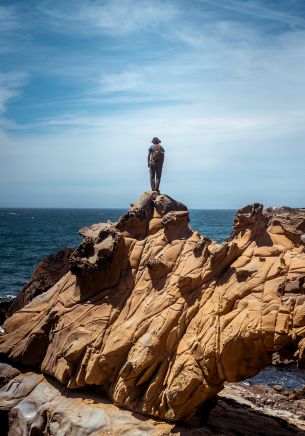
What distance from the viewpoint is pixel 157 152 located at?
1753cm

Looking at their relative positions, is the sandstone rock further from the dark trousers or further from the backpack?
the backpack

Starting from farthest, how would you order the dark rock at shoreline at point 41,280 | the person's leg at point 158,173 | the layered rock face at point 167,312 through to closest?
the dark rock at shoreline at point 41,280 < the person's leg at point 158,173 < the layered rock face at point 167,312

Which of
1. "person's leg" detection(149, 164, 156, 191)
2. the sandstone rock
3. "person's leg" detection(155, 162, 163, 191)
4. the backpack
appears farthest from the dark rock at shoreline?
the backpack

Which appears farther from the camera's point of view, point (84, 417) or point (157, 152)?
point (157, 152)

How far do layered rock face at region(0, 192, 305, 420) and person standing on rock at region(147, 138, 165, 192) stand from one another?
5.08ft

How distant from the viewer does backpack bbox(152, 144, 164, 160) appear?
57.4 ft

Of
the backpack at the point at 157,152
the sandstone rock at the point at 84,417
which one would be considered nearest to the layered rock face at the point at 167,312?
the sandstone rock at the point at 84,417

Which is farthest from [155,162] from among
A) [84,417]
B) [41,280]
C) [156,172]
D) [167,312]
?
[84,417]

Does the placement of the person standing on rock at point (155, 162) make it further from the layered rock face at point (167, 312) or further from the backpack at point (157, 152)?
the layered rock face at point (167, 312)

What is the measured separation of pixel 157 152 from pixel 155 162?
0.39 metres

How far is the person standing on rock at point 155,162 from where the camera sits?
17.5 m

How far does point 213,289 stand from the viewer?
13.2 m

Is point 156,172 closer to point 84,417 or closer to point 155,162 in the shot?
point 155,162

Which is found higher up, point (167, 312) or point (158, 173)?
point (158, 173)
